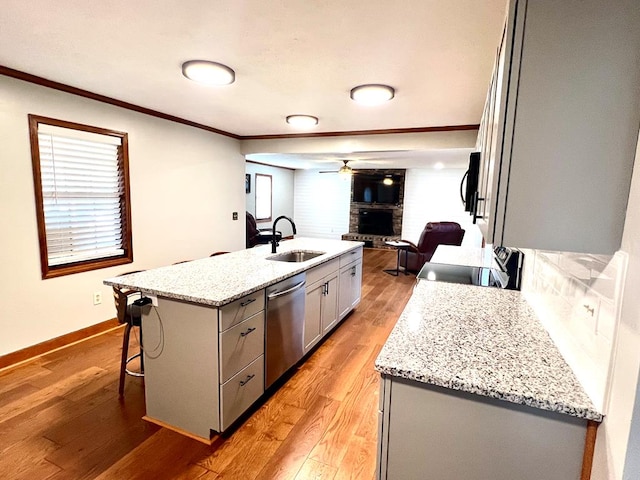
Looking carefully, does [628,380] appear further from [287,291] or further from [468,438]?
[287,291]

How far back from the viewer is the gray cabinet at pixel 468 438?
959mm

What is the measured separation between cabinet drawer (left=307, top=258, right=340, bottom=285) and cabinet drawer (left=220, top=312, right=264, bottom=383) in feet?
2.30

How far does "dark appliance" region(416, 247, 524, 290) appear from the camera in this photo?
2.04 metres

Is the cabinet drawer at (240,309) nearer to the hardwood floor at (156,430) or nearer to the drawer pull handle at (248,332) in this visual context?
the drawer pull handle at (248,332)

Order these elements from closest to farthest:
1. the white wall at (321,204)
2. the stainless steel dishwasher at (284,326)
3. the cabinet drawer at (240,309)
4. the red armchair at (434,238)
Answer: the cabinet drawer at (240,309)
the stainless steel dishwasher at (284,326)
the red armchair at (434,238)
the white wall at (321,204)

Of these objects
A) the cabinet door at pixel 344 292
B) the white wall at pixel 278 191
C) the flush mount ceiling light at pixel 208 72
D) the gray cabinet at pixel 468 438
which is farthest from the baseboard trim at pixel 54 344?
the white wall at pixel 278 191

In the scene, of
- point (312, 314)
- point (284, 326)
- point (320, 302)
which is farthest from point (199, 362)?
point (320, 302)

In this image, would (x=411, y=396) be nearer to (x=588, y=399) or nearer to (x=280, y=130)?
(x=588, y=399)

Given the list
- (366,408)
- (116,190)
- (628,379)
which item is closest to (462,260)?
(366,408)

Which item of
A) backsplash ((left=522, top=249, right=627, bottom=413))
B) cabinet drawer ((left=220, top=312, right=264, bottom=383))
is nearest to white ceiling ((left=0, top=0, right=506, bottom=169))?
backsplash ((left=522, top=249, right=627, bottom=413))

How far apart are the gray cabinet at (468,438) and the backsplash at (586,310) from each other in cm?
16

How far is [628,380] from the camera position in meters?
0.75

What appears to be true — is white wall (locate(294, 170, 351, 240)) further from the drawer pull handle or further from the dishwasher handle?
the drawer pull handle

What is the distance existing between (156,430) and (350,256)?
2.31 metres
